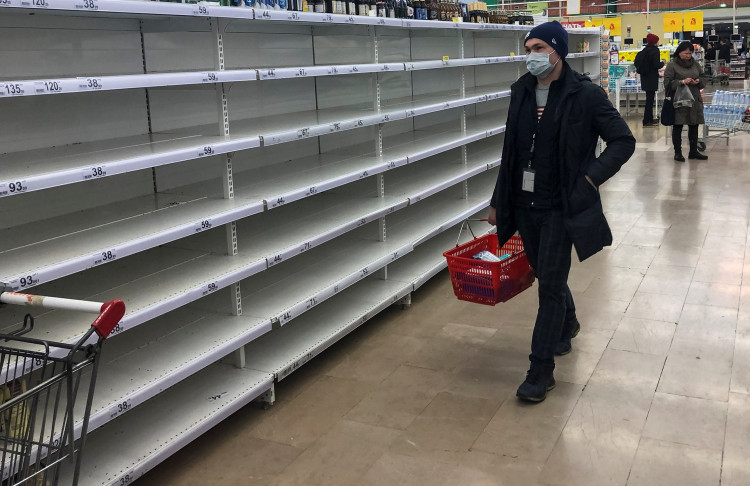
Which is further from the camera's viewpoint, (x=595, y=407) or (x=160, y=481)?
(x=595, y=407)

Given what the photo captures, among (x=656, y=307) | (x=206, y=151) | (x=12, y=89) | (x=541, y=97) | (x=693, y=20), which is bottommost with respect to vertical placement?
(x=656, y=307)

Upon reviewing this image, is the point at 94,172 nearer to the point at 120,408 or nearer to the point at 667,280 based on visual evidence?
the point at 120,408

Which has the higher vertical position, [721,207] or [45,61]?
[45,61]

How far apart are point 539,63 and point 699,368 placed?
1888 millimetres

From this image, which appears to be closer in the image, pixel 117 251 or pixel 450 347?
pixel 117 251

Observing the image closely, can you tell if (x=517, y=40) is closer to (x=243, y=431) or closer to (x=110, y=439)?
(x=243, y=431)

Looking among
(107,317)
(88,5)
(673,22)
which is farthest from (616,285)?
(673,22)

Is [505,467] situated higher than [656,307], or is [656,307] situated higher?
[656,307]

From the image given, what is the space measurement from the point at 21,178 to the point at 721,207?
23.5 ft

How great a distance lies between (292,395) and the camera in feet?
13.2

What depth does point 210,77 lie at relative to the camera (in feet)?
11.2

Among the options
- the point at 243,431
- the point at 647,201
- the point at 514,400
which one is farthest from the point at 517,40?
the point at 243,431

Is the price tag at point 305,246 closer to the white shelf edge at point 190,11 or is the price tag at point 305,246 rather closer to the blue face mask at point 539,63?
the white shelf edge at point 190,11

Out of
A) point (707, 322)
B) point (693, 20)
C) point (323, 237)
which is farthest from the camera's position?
point (693, 20)
